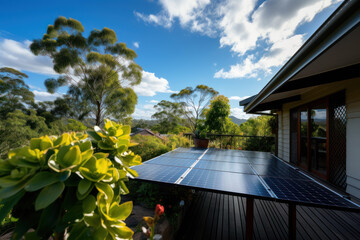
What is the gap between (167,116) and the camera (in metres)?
28.9

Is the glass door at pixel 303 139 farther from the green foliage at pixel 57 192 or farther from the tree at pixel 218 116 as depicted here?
the tree at pixel 218 116

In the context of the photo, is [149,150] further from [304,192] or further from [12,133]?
[12,133]

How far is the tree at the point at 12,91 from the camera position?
1440 centimetres

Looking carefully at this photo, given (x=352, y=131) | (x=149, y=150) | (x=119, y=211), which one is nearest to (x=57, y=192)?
(x=119, y=211)

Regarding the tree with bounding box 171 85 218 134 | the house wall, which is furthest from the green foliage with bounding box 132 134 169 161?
the tree with bounding box 171 85 218 134

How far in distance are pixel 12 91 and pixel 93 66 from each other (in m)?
8.37

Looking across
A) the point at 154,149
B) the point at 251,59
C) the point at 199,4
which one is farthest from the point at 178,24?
the point at 154,149

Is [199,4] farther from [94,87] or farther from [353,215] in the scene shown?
[94,87]

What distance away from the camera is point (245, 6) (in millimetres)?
5465

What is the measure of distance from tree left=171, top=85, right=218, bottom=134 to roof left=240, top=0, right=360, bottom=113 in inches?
769

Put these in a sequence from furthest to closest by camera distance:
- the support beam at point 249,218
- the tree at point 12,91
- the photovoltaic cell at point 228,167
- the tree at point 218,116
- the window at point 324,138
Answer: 1. the tree at point 12,91
2. the tree at point 218,116
3. the window at point 324,138
4. the photovoltaic cell at point 228,167
5. the support beam at point 249,218

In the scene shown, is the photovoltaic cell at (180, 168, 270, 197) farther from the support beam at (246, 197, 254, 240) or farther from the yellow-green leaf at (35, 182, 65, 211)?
the yellow-green leaf at (35, 182, 65, 211)

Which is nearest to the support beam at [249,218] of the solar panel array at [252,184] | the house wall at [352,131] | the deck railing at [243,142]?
the solar panel array at [252,184]

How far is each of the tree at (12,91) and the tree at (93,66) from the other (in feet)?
9.03
